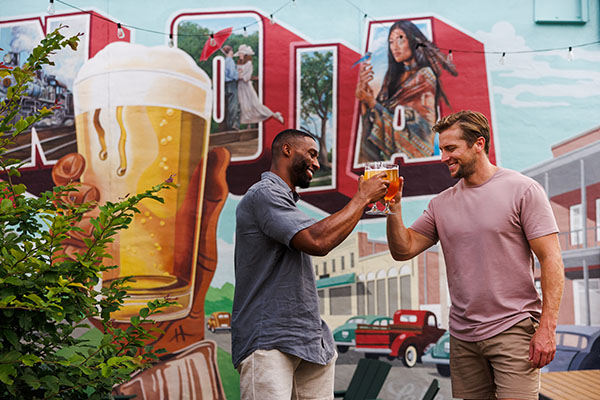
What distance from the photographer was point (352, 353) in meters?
4.26

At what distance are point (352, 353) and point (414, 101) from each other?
74.6 inches

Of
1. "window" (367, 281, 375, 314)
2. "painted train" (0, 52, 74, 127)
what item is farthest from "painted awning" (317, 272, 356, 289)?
"painted train" (0, 52, 74, 127)

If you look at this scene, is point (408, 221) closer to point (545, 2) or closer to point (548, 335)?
point (545, 2)

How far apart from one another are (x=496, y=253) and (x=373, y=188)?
0.55 meters

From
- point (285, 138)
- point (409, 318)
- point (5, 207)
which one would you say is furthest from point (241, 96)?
point (5, 207)

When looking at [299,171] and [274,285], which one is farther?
[299,171]

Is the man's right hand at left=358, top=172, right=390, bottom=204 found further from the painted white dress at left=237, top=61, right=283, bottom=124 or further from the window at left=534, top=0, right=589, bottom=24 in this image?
the window at left=534, top=0, right=589, bottom=24

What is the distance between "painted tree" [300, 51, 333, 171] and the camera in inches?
172

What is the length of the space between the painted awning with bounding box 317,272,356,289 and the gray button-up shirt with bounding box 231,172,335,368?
208 centimetres

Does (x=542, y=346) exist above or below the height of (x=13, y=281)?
below

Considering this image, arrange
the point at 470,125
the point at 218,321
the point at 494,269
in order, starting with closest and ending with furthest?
the point at 494,269
the point at 470,125
the point at 218,321

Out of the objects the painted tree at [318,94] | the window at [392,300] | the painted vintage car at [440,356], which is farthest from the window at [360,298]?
the painted tree at [318,94]

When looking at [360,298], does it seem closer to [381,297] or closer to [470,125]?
[381,297]

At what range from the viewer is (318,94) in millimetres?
4387
